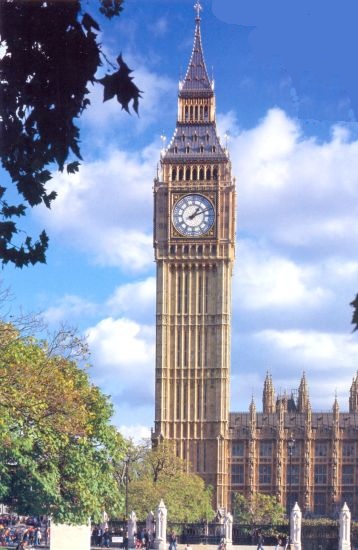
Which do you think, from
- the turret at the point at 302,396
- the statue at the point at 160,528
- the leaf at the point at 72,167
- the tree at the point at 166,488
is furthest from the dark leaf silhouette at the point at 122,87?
the turret at the point at 302,396

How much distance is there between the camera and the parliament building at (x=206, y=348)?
315 ft

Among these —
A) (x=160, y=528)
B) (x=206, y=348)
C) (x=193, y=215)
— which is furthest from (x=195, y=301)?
(x=160, y=528)

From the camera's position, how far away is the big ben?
315ft

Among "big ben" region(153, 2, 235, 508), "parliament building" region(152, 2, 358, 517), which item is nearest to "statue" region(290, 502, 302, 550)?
"parliament building" region(152, 2, 358, 517)

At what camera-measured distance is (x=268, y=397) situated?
11200cm

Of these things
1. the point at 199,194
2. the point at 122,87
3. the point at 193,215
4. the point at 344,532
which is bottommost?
the point at 344,532

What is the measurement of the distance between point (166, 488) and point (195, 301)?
26327 mm

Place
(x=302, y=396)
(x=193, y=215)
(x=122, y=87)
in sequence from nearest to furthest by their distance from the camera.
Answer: (x=122, y=87) → (x=193, y=215) → (x=302, y=396)

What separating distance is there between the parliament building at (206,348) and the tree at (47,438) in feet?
186

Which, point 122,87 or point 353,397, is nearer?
point 122,87

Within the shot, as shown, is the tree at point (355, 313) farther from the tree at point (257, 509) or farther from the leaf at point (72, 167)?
the tree at point (257, 509)

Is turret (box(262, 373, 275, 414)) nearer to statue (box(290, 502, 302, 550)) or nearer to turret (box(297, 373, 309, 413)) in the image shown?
turret (box(297, 373, 309, 413))

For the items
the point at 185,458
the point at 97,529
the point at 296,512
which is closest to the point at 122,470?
the point at 97,529

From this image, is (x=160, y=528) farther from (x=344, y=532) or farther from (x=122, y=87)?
(x=122, y=87)
